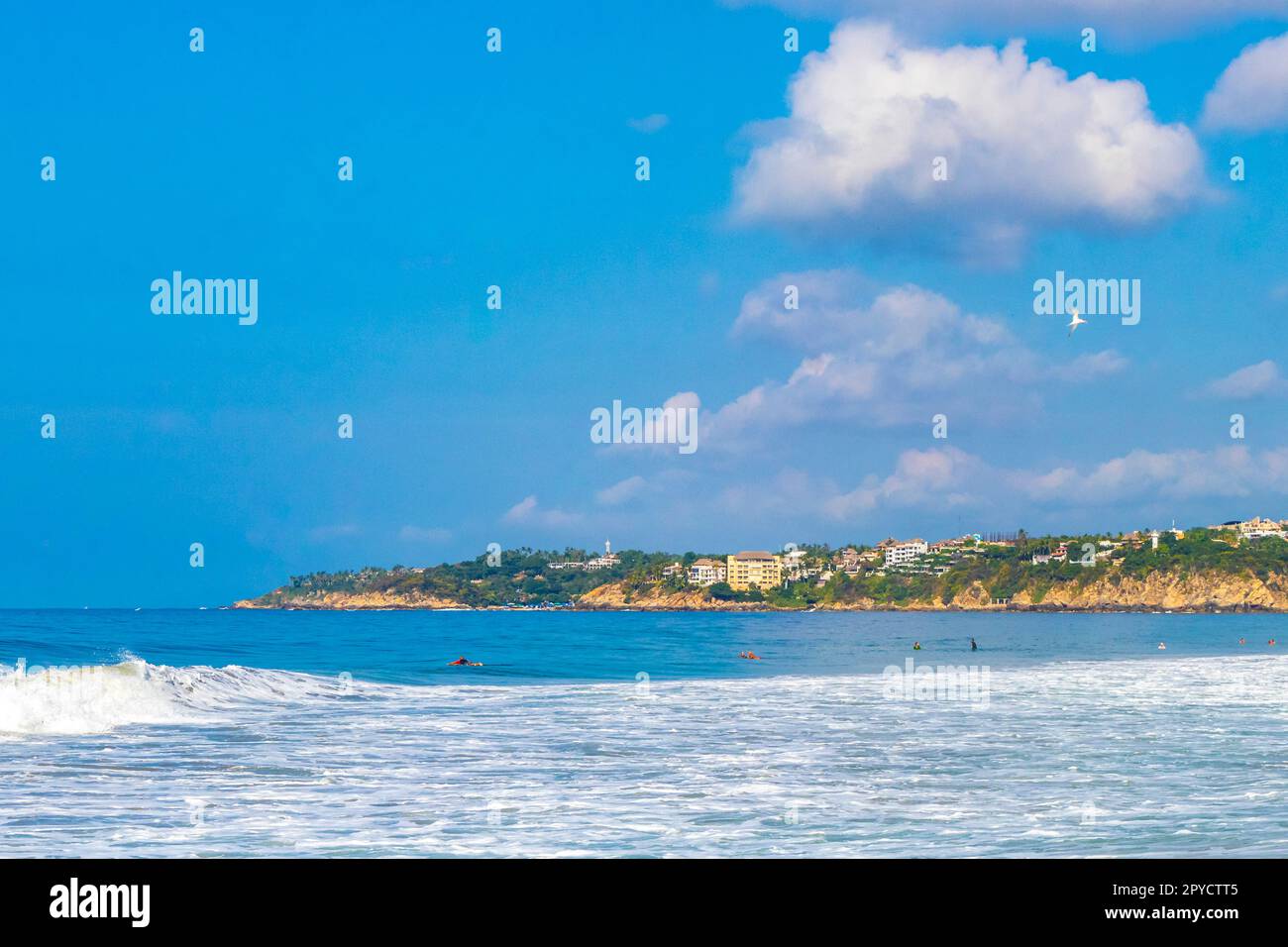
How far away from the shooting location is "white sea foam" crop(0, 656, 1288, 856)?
45.6 ft

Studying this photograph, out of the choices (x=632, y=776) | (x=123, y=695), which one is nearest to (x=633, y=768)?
(x=632, y=776)

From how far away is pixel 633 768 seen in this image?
20.2m

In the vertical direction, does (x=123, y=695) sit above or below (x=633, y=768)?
above

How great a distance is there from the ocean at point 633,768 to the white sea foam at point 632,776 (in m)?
0.07

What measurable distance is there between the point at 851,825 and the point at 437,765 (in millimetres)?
8169

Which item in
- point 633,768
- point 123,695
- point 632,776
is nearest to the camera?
point 632,776

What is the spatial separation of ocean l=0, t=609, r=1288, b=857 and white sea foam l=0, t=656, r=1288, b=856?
0.07m

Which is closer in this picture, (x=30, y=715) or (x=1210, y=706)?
(x=30, y=715)

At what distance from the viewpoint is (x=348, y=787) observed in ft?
58.2

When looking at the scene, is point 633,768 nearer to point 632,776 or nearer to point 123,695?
point 632,776

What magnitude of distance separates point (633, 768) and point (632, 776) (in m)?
1.01

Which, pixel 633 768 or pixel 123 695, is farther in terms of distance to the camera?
pixel 123 695
